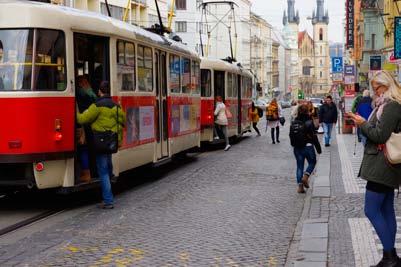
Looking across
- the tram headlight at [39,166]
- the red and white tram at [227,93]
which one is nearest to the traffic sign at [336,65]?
the red and white tram at [227,93]

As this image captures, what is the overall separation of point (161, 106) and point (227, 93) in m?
9.84

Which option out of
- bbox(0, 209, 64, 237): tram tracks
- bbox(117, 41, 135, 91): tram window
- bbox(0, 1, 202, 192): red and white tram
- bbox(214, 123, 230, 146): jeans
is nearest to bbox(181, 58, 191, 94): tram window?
bbox(117, 41, 135, 91): tram window

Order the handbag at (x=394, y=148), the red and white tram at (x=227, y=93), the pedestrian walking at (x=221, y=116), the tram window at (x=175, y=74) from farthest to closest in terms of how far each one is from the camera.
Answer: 1. the pedestrian walking at (x=221, y=116)
2. the red and white tram at (x=227, y=93)
3. the tram window at (x=175, y=74)
4. the handbag at (x=394, y=148)

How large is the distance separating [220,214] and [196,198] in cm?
170

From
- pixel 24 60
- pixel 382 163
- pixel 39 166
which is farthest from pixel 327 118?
pixel 382 163

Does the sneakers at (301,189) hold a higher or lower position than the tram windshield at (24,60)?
lower

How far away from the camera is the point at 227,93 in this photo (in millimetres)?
24734

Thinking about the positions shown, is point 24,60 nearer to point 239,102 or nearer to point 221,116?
point 221,116

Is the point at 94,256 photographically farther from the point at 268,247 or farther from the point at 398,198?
the point at 398,198

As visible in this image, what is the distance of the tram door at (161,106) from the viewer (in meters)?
14.7

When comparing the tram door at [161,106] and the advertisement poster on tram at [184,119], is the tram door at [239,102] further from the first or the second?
the tram door at [161,106]

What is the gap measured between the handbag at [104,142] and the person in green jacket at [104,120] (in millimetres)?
74

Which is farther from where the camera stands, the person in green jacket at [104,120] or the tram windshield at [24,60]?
the person in green jacket at [104,120]

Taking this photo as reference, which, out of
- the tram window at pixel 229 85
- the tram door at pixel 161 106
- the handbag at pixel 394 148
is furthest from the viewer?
the tram window at pixel 229 85
